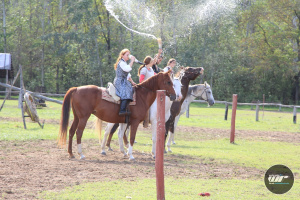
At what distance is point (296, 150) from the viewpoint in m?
12.1

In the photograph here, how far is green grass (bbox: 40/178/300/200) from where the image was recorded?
5.95 meters

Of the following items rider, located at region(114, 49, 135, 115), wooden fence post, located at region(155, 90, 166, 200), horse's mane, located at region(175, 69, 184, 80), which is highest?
horse's mane, located at region(175, 69, 184, 80)

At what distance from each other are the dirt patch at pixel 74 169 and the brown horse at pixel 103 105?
0.57 metres

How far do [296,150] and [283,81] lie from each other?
31.3 m

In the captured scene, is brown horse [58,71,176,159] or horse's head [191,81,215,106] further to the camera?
horse's head [191,81,215,106]

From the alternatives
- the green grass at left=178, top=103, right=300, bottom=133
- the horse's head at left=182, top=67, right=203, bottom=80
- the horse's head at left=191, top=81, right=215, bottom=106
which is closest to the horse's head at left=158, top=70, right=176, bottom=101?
the horse's head at left=182, top=67, right=203, bottom=80

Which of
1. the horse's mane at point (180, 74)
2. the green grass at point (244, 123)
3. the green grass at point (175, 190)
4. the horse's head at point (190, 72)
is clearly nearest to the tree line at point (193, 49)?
the green grass at point (244, 123)

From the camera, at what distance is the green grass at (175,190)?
595 centimetres

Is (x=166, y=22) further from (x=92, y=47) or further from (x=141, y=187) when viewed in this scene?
(x=141, y=187)

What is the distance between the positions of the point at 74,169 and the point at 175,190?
7.98 feet

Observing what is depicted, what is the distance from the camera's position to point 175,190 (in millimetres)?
6398

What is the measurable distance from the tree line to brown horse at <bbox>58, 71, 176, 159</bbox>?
A: 2675 cm

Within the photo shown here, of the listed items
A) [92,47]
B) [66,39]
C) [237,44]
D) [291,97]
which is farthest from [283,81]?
[66,39]

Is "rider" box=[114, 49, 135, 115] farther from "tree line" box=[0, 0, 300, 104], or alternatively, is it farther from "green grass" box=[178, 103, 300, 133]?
"tree line" box=[0, 0, 300, 104]
